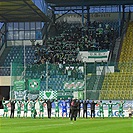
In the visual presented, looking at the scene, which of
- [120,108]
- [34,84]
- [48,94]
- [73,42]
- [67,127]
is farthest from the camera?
[73,42]

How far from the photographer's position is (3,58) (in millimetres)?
64125

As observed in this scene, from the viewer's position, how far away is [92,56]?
60.2m

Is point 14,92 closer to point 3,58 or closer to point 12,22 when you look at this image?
point 3,58

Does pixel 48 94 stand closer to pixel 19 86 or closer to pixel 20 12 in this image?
pixel 19 86

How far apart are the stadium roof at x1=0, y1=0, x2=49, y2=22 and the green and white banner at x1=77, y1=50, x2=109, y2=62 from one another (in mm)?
6184

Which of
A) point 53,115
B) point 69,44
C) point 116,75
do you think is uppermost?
point 69,44

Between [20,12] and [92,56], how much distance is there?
9.22m

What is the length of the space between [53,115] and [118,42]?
1688 cm

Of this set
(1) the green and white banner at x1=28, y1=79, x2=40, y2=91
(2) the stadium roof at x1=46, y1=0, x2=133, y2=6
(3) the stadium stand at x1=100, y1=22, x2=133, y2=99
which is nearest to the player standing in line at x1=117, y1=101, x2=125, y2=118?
(3) the stadium stand at x1=100, y1=22, x2=133, y2=99

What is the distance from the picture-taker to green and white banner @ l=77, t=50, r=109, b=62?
59.6 m

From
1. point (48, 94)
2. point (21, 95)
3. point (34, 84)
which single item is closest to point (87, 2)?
point (34, 84)

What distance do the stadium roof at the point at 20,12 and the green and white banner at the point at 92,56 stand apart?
6.18 m

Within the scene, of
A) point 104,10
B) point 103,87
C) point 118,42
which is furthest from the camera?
point 104,10

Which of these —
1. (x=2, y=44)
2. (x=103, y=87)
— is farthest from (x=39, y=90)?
(x=2, y=44)
